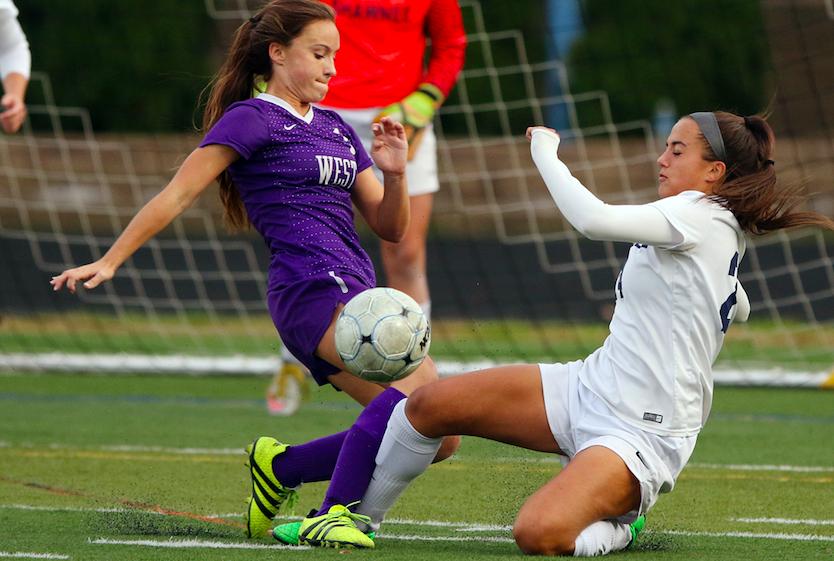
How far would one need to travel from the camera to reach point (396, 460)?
416 cm

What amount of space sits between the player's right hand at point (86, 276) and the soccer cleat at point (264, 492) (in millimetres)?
833

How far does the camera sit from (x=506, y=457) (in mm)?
6016

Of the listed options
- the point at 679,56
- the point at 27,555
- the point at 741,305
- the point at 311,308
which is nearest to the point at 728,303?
the point at 741,305

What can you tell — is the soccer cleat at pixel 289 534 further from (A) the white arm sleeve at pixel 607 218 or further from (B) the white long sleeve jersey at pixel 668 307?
(A) the white arm sleeve at pixel 607 218

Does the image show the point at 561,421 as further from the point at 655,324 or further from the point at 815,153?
the point at 815,153

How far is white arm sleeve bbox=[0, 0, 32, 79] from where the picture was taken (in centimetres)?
556

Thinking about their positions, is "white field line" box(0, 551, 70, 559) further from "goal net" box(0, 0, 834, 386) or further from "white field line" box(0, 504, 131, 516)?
"goal net" box(0, 0, 834, 386)

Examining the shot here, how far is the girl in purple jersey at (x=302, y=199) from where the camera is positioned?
4.29m

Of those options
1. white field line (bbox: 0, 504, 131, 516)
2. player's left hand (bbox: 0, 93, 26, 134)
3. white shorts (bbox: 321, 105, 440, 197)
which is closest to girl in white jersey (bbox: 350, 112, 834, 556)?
white field line (bbox: 0, 504, 131, 516)

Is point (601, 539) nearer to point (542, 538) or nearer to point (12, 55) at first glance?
point (542, 538)

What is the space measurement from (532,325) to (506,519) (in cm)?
715

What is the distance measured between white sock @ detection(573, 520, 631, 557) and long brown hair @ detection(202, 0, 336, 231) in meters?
1.50

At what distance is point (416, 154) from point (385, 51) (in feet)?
1.63

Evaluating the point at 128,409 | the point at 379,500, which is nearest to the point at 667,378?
the point at 379,500
